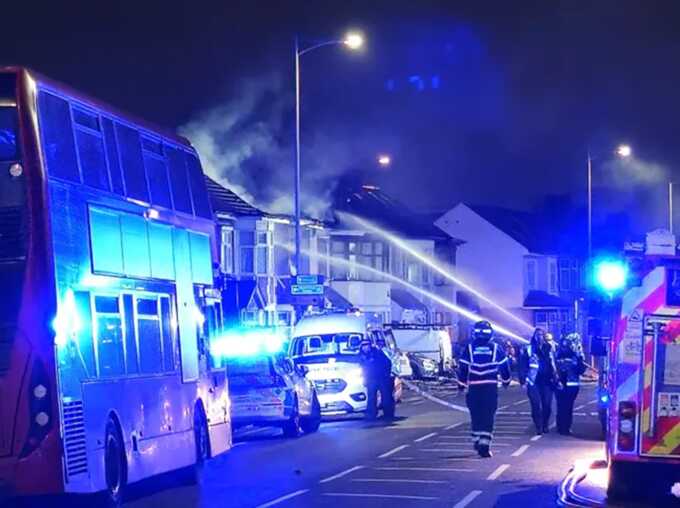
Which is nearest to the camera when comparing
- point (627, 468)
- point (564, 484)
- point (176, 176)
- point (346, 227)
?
point (627, 468)

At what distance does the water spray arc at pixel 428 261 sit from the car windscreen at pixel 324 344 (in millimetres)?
35481

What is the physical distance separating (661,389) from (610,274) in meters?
1.24

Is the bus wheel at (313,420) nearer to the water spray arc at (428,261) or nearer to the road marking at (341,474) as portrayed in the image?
the road marking at (341,474)

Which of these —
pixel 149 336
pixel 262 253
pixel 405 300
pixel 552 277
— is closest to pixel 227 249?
pixel 262 253

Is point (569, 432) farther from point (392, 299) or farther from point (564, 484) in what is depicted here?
point (392, 299)

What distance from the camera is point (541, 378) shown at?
23.1 meters

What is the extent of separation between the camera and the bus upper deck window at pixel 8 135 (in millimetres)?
12555

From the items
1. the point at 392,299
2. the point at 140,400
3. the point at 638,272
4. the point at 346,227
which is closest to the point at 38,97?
the point at 140,400

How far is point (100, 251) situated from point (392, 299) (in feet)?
184

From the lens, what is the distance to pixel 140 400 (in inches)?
598

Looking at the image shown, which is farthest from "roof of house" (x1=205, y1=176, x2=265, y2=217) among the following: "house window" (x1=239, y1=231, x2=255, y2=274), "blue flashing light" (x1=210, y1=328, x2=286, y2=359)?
"blue flashing light" (x1=210, y1=328, x2=286, y2=359)

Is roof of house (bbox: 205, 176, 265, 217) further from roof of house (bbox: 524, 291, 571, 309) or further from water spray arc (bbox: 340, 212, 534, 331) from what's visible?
roof of house (bbox: 524, 291, 571, 309)

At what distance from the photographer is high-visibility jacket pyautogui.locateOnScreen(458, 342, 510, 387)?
774 inches

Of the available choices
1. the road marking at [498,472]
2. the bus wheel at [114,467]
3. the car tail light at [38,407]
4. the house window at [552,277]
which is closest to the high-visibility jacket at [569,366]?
the road marking at [498,472]
